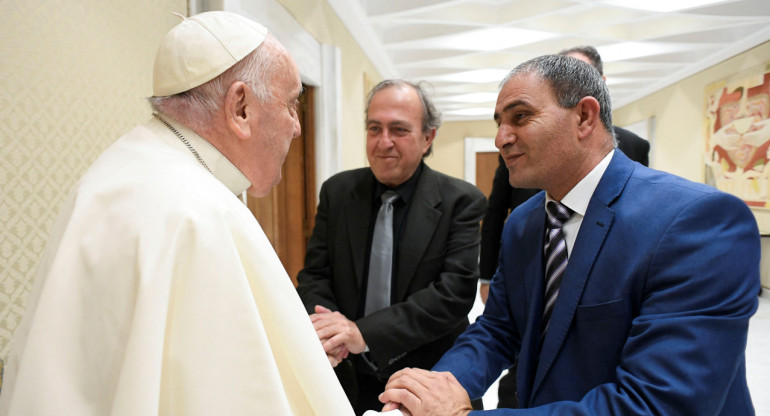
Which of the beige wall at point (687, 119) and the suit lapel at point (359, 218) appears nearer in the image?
the suit lapel at point (359, 218)

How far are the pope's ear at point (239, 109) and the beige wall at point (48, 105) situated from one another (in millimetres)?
643

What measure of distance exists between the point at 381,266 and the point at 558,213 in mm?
687

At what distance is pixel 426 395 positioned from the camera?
4.08 feet

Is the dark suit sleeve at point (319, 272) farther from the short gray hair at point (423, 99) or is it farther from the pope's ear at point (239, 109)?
the pope's ear at point (239, 109)

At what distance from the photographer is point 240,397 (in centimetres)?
77

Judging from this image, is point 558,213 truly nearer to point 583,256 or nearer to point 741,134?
point 583,256

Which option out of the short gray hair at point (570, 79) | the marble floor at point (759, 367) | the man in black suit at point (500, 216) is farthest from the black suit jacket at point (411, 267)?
the marble floor at point (759, 367)

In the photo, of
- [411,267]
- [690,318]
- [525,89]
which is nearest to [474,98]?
[411,267]

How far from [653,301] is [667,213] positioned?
0.21m

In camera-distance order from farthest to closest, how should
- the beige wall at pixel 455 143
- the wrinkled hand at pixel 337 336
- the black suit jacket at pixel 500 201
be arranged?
1. the beige wall at pixel 455 143
2. the black suit jacket at pixel 500 201
3. the wrinkled hand at pixel 337 336

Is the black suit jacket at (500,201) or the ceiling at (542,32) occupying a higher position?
the ceiling at (542,32)

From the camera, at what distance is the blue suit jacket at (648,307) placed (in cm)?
97

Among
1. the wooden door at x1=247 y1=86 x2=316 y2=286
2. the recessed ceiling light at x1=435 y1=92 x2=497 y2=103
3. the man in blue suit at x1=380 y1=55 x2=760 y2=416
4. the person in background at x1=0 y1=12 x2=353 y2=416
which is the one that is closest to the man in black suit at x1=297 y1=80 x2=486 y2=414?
the man in blue suit at x1=380 y1=55 x2=760 y2=416

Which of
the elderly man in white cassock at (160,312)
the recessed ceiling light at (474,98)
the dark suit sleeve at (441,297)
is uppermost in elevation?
the recessed ceiling light at (474,98)
